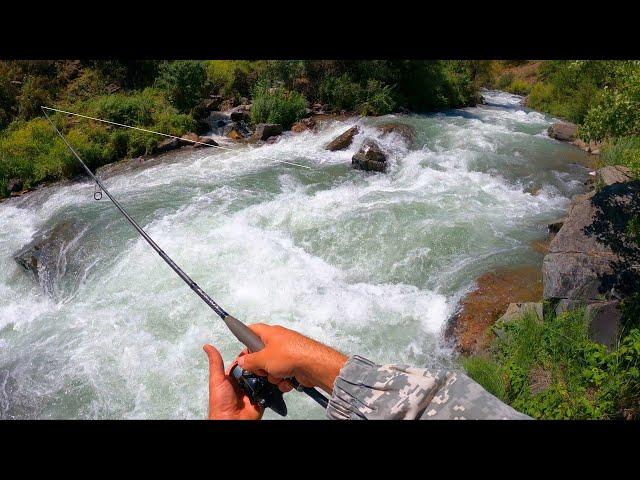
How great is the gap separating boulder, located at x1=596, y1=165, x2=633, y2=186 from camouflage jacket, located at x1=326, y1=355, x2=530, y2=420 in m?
6.45

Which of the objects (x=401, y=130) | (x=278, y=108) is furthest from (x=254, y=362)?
(x=278, y=108)

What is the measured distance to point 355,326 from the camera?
5246 mm

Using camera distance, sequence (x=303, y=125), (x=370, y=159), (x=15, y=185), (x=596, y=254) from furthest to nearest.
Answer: (x=303, y=125) < (x=15, y=185) < (x=370, y=159) < (x=596, y=254)

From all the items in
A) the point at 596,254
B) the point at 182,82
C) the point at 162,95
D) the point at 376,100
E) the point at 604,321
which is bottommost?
the point at 604,321

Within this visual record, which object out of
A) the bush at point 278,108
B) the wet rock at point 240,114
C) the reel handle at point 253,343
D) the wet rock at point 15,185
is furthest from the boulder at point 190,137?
the reel handle at point 253,343

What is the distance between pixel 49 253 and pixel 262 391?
21.6 ft

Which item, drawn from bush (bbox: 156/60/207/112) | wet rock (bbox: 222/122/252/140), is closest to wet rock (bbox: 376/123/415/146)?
wet rock (bbox: 222/122/252/140)

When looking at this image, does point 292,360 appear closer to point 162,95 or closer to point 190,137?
point 190,137

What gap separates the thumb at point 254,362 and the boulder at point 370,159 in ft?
27.7

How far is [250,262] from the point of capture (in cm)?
647

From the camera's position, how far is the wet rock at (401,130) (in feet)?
37.6

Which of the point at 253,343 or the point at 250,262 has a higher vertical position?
the point at 253,343

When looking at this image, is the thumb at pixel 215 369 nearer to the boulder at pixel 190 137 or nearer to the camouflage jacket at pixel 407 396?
the camouflage jacket at pixel 407 396
